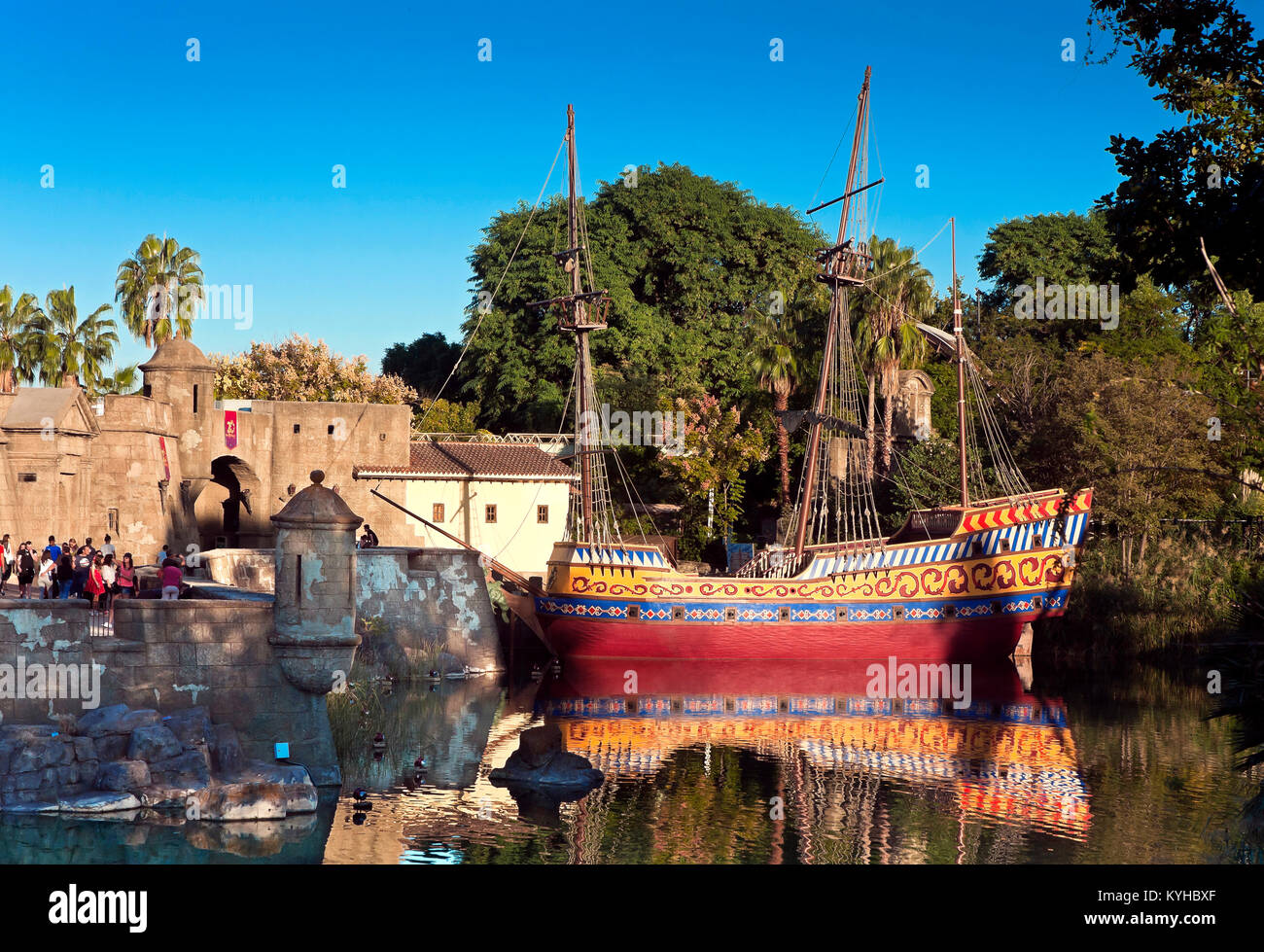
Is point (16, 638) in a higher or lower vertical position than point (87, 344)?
lower

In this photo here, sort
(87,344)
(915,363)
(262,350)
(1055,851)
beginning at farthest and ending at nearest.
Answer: (262,350)
(87,344)
(915,363)
(1055,851)

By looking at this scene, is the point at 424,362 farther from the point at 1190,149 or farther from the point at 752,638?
the point at 1190,149

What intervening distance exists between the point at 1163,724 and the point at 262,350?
43896 millimetres

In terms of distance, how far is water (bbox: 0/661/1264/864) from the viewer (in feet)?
55.5

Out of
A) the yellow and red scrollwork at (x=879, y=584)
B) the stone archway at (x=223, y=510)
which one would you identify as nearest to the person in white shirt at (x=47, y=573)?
the yellow and red scrollwork at (x=879, y=584)

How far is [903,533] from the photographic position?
129 feet

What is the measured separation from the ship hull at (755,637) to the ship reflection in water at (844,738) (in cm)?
37

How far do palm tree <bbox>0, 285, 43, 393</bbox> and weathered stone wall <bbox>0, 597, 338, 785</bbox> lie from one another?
32447mm

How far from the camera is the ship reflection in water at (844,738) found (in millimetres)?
19688

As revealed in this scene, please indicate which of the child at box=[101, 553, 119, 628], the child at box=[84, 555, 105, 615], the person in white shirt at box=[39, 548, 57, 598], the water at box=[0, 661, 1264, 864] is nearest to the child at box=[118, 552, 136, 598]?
the child at box=[101, 553, 119, 628]

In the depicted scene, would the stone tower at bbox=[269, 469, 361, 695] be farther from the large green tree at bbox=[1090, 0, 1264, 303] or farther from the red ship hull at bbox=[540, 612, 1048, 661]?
the red ship hull at bbox=[540, 612, 1048, 661]

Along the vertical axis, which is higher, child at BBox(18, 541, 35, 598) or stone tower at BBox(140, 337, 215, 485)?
stone tower at BBox(140, 337, 215, 485)
